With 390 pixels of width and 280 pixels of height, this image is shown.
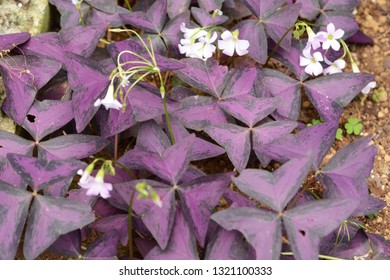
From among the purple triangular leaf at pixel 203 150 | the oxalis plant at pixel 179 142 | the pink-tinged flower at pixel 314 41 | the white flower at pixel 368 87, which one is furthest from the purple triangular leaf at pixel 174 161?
the white flower at pixel 368 87

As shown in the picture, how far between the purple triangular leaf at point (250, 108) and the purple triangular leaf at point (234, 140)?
42 millimetres

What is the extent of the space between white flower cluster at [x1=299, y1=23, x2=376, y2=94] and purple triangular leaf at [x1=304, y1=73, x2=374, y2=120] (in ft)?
0.16

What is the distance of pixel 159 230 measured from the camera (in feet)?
4.94

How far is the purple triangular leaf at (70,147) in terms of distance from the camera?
1.71 meters

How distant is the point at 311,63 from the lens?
195cm

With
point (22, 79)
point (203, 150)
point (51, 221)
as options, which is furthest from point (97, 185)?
point (22, 79)

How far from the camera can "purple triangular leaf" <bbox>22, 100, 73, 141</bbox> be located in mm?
1759

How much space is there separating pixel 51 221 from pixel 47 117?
1.34ft

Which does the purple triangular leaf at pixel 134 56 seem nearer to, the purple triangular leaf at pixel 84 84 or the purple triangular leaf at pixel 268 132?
the purple triangular leaf at pixel 84 84

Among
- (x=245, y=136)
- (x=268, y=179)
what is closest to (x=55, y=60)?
(x=245, y=136)

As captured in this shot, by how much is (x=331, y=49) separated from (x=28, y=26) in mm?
1076

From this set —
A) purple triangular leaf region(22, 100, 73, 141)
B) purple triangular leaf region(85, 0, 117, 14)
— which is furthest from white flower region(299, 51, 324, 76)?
purple triangular leaf region(22, 100, 73, 141)
